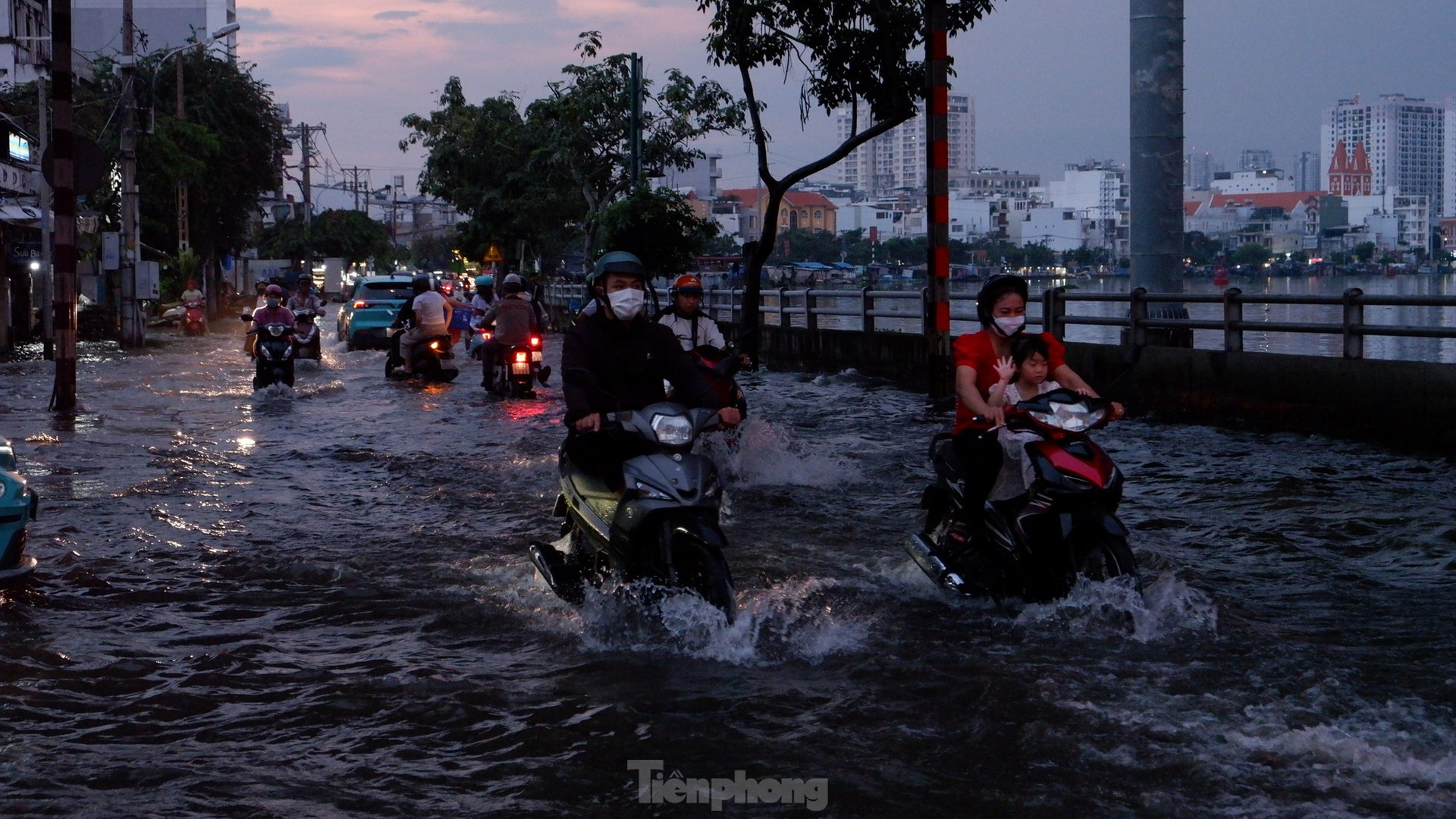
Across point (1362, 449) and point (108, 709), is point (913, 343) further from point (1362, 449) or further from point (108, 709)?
point (108, 709)

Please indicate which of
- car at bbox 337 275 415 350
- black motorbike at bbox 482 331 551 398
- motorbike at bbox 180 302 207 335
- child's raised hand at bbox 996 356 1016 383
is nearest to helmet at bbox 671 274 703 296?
child's raised hand at bbox 996 356 1016 383

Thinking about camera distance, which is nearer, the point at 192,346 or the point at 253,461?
the point at 253,461

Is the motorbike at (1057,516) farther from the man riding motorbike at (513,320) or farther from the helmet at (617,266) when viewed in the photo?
the man riding motorbike at (513,320)

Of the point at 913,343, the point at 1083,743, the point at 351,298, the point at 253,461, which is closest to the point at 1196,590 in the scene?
the point at 1083,743

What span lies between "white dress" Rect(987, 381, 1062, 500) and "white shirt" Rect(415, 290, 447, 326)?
14790mm

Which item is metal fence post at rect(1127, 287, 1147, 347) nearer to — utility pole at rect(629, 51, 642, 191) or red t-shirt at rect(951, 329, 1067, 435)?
red t-shirt at rect(951, 329, 1067, 435)

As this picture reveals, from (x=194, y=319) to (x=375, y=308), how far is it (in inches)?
421

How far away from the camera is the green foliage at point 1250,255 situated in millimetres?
69250

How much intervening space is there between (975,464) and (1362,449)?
692cm

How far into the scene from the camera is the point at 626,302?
621cm

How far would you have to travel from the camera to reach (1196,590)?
21.8ft

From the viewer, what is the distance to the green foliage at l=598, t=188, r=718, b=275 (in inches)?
1034

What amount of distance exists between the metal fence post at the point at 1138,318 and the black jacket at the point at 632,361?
10.6 meters

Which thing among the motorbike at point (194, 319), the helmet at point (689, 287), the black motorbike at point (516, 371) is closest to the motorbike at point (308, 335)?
the black motorbike at point (516, 371)
